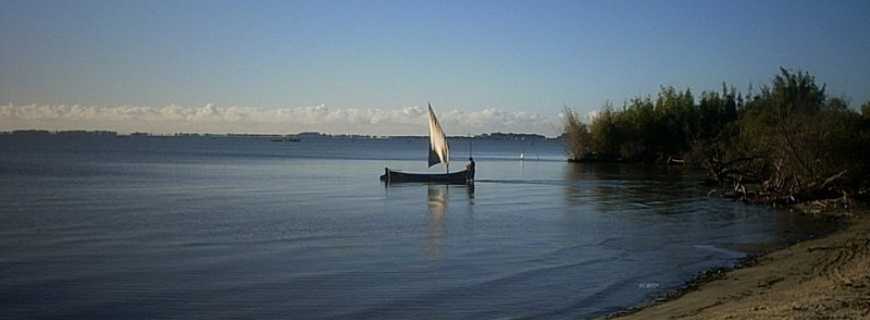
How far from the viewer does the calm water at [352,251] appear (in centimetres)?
1572

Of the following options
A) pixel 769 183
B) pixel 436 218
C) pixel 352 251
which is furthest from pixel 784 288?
pixel 769 183

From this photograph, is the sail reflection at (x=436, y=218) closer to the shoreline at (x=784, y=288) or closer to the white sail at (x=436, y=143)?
the white sail at (x=436, y=143)

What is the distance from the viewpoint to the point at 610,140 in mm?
93688

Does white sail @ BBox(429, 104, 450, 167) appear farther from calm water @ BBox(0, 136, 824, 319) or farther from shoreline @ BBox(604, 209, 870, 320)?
shoreline @ BBox(604, 209, 870, 320)

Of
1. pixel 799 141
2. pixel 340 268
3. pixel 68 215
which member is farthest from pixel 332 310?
pixel 799 141

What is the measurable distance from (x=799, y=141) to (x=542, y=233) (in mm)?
14186

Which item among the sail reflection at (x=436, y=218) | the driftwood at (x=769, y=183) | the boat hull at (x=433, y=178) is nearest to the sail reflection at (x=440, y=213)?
the sail reflection at (x=436, y=218)

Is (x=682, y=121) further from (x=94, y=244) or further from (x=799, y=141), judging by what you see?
(x=94, y=244)

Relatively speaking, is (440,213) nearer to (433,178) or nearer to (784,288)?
(784,288)

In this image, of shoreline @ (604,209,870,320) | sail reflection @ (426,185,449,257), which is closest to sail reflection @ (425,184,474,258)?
sail reflection @ (426,185,449,257)

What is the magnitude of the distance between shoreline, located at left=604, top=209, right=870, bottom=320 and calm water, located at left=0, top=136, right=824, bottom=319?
3.20 ft

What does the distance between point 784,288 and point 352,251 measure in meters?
11.4

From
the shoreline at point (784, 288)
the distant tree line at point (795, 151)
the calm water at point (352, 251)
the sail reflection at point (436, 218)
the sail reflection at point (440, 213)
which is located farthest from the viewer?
the distant tree line at point (795, 151)

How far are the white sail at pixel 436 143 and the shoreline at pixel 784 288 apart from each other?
117 ft
